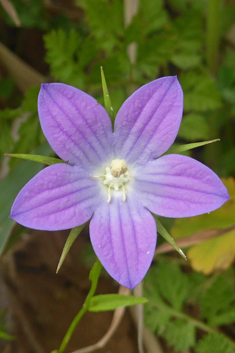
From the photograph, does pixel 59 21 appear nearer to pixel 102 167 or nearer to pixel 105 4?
pixel 105 4

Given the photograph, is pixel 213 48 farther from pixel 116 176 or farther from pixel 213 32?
pixel 116 176

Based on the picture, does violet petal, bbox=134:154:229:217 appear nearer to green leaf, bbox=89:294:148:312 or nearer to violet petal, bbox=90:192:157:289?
violet petal, bbox=90:192:157:289

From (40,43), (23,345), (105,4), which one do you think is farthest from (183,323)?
(40,43)

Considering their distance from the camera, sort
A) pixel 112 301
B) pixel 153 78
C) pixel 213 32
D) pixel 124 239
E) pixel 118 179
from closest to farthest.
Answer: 1. pixel 124 239
2. pixel 112 301
3. pixel 118 179
4. pixel 153 78
5. pixel 213 32

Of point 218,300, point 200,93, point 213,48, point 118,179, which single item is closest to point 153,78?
point 200,93

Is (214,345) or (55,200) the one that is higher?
(55,200)
